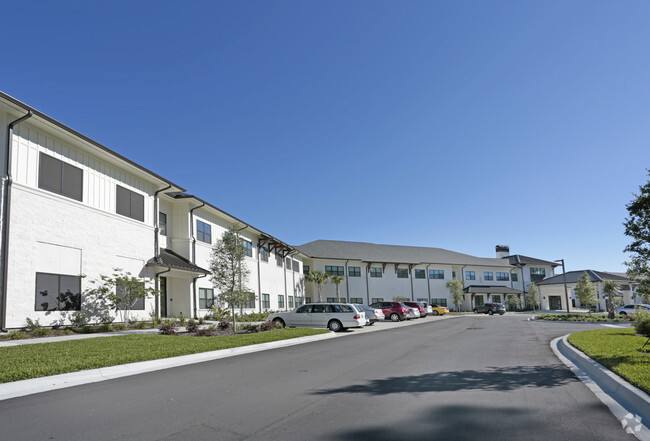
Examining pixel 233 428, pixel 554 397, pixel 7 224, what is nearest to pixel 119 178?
pixel 7 224

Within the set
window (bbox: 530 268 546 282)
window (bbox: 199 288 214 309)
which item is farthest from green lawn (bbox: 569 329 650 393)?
window (bbox: 530 268 546 282)

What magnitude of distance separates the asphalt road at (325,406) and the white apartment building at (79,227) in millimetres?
9030

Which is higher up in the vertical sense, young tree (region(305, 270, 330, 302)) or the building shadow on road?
young tree (region(305, 270, 330, 302))

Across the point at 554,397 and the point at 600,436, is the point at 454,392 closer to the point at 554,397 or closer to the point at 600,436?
the point at 554,397

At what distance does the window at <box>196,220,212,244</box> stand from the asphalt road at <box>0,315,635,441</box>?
59.0ft

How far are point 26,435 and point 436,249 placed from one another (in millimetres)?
68905

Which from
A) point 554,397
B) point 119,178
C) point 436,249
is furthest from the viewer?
point 436,249

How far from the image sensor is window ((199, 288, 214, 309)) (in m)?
26.3

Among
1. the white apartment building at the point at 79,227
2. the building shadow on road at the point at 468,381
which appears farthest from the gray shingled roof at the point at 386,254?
the building shadow on road at the point at 468,381

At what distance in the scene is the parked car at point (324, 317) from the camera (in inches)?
918

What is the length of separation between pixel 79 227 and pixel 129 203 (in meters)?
3.97

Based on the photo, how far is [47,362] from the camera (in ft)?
30.7

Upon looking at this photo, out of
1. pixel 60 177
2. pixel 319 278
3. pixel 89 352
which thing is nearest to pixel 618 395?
pixel 89 352

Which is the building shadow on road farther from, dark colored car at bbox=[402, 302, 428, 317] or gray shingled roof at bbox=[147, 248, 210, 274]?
dark colored car at bbox=[402, 302, 428, 317]
